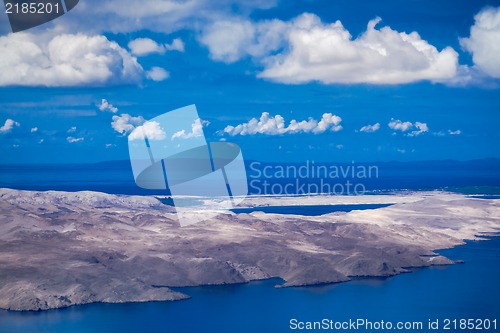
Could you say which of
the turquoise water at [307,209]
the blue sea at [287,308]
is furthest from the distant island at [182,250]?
the turquoise water at [307,209]

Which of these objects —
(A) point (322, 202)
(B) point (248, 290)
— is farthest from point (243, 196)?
(B) point (248, 290)

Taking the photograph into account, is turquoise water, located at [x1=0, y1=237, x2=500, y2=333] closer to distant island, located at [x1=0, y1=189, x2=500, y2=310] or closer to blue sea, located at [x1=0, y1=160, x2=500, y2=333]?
blue sea, located at [x1=0, y1=160, x2=500, y2=333]

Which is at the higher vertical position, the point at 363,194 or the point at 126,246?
the point at 126,246

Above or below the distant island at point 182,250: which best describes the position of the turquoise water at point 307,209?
below

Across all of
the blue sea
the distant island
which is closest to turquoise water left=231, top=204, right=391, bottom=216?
the distant island

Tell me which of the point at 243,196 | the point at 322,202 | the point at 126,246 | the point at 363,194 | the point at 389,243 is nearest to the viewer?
the point at 126,246

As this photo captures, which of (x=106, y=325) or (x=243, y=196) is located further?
(x=243, y=196)

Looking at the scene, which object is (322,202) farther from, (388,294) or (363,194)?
(388,294)

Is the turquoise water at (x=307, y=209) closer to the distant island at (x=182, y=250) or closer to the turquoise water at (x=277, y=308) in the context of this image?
the distant island at (x=182, y=250)
